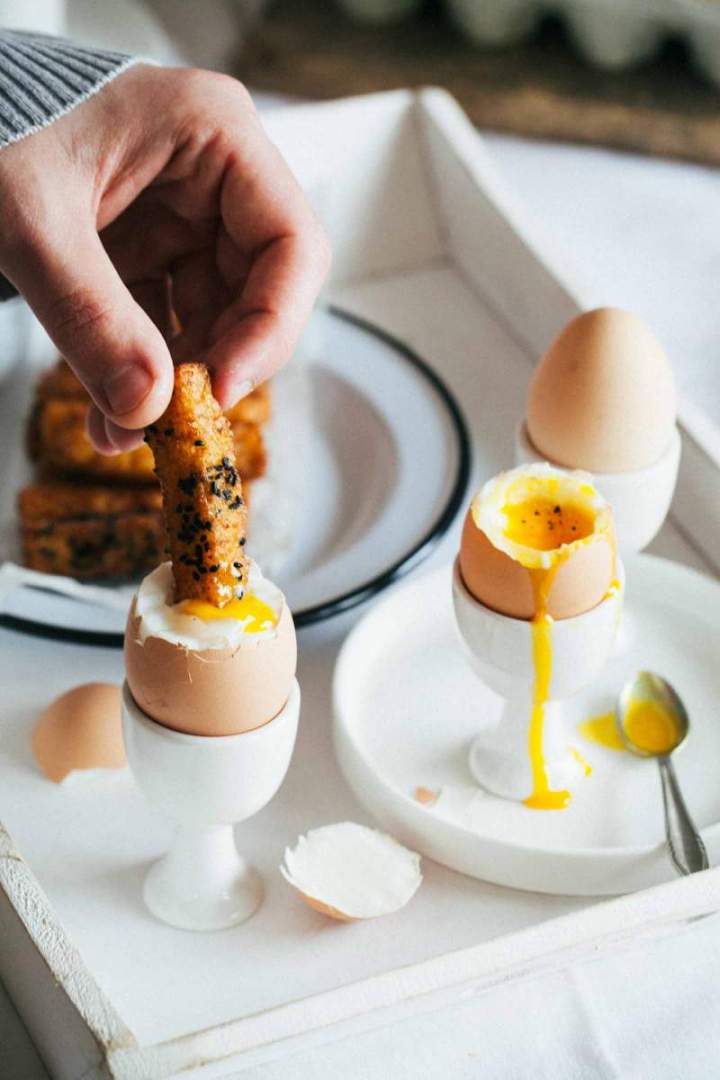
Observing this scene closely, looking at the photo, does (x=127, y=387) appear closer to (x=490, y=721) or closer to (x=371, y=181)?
(x=490, y=721)

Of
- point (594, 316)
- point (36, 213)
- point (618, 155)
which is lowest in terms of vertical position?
point (618, 155)

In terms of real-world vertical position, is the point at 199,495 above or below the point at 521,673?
above

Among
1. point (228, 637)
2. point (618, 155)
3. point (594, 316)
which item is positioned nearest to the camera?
point (228, 637)

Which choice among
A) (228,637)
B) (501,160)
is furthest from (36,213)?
(501,160)

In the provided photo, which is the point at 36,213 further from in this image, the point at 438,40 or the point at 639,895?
the point at 438,40

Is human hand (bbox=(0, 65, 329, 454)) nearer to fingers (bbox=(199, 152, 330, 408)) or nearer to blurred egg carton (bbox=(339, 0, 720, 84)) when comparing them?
fingers (bbox=(199, 152, 330, 408))

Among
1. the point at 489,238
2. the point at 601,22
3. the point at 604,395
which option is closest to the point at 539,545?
the point at 604,395

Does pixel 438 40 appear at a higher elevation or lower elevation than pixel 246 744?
lower
